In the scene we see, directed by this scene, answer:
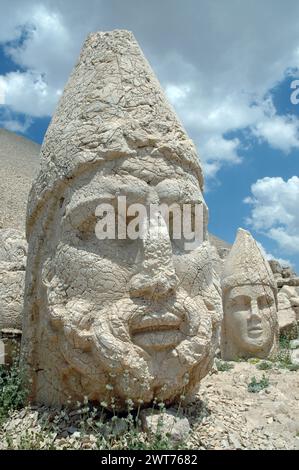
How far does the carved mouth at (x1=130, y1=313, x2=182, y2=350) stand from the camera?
366 cm

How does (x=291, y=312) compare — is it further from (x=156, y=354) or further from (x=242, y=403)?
(x=156, y=354)

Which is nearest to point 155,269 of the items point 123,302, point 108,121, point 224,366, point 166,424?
point 123,302

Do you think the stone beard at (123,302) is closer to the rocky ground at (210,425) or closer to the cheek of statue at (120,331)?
the cheek of statue at (120,331)

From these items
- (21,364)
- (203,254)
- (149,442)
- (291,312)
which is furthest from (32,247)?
(291,312)

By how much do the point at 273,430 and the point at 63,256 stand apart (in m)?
2.22

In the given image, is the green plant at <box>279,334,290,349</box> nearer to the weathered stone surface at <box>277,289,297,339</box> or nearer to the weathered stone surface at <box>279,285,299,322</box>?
the weathered stone surface at <box>277,289,297,339</box>

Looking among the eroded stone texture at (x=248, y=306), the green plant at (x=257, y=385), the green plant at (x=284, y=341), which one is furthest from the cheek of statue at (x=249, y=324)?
the green plant at (x=257, y=385)

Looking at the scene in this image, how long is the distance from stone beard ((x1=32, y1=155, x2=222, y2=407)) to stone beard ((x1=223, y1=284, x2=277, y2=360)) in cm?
415

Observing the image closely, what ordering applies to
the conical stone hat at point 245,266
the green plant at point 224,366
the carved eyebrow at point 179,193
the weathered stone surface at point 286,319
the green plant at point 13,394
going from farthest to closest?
the weathered stone surface at point 286,319 → the conical stone hat at point 245,266 → the green plant at point 224,366 → the green plant at point 13,394 → the carved eyebrow at point 179,193

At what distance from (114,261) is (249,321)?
4.92 metres

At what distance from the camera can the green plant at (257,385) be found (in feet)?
16.8

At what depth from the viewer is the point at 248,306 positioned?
8391mm

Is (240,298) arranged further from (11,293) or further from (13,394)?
(13,394)

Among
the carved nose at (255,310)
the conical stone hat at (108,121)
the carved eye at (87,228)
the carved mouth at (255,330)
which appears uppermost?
the conical stone hat at (108,121)
